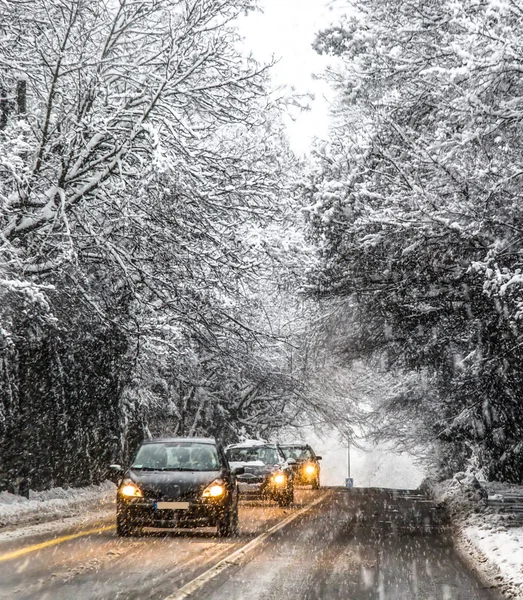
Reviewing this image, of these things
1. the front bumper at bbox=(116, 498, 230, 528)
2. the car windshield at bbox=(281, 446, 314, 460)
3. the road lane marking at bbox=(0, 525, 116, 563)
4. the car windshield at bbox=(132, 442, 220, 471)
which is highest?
the car windshield at bbox=(132, 442, 220, 471)

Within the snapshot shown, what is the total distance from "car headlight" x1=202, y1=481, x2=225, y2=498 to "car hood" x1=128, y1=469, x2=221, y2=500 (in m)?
0.06

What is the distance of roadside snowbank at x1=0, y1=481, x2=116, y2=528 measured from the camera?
15.1 meters

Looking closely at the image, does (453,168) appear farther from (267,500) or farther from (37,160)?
(267,500)

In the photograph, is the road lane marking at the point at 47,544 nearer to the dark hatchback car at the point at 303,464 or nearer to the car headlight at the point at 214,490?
the car headlight at the point at 214,490

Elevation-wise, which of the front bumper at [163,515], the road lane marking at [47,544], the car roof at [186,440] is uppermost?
the car roof at [186,440]

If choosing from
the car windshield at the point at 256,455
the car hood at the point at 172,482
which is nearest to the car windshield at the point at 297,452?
the car windshield at the point at 256,455

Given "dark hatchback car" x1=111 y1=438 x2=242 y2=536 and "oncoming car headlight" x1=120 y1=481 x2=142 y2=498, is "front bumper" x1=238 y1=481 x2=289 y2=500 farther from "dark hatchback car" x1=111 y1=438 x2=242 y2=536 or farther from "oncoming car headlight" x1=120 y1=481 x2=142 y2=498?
"oncoming car headlight" x1=120 y1=481 x2=142 y2=498

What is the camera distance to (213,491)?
12.8 metres

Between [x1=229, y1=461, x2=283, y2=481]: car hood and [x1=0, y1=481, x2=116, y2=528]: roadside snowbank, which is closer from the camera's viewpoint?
[x1=0, y1=481, x2=116, y2=528]: roadside snowbank

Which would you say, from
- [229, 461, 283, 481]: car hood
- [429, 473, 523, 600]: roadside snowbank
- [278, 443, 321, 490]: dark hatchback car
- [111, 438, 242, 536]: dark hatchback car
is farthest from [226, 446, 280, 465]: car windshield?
[278, 443, 321, 490]: dark hatchback car

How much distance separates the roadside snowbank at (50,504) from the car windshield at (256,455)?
11.5ft

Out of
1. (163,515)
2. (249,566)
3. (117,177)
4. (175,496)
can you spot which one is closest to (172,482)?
(175,496)

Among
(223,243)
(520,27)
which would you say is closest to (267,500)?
(223,243)

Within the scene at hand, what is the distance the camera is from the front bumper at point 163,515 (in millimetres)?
12461
